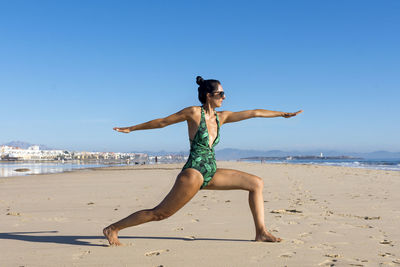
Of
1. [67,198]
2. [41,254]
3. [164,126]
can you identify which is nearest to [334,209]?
[164,126]

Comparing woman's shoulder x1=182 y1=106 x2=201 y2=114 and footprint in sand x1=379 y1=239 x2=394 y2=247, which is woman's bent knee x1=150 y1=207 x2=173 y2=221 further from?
footprint in sand x1=379 y1=239 x2=394 y2=247

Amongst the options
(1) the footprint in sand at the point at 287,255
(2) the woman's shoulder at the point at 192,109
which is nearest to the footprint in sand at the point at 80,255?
(2) the woman's shoulder at the point at 192,109

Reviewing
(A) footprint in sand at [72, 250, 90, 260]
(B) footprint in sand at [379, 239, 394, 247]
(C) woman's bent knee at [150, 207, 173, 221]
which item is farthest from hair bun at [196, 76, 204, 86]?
(B) footprint in sand at [379, 239, 394, 247]

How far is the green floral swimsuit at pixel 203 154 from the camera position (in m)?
4.46

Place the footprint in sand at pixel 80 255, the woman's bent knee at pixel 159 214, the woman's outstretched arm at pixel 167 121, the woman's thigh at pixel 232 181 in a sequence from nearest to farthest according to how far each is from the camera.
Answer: the footprint in sand at pixel 80 255 < the woman's bent knee at pixel 159 214 < the woman's outstretched arm at pixel 167 121 < the woman's thigh at pixel 232 181

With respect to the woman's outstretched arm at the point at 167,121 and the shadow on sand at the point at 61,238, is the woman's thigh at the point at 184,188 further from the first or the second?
the shadow on sand at the point at 61,238

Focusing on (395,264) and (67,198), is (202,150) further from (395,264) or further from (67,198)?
(67,198)

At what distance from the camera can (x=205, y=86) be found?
4.73 metres

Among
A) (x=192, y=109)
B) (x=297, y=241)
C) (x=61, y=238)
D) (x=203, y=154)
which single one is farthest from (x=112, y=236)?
(x=297, y=241)

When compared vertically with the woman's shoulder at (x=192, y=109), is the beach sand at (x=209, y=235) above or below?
below

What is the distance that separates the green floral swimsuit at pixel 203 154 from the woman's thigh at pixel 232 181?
13 centimetres

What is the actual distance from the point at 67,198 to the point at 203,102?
23.0 ft

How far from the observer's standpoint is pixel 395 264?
3758mm

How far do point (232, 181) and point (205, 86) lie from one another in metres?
1.23
